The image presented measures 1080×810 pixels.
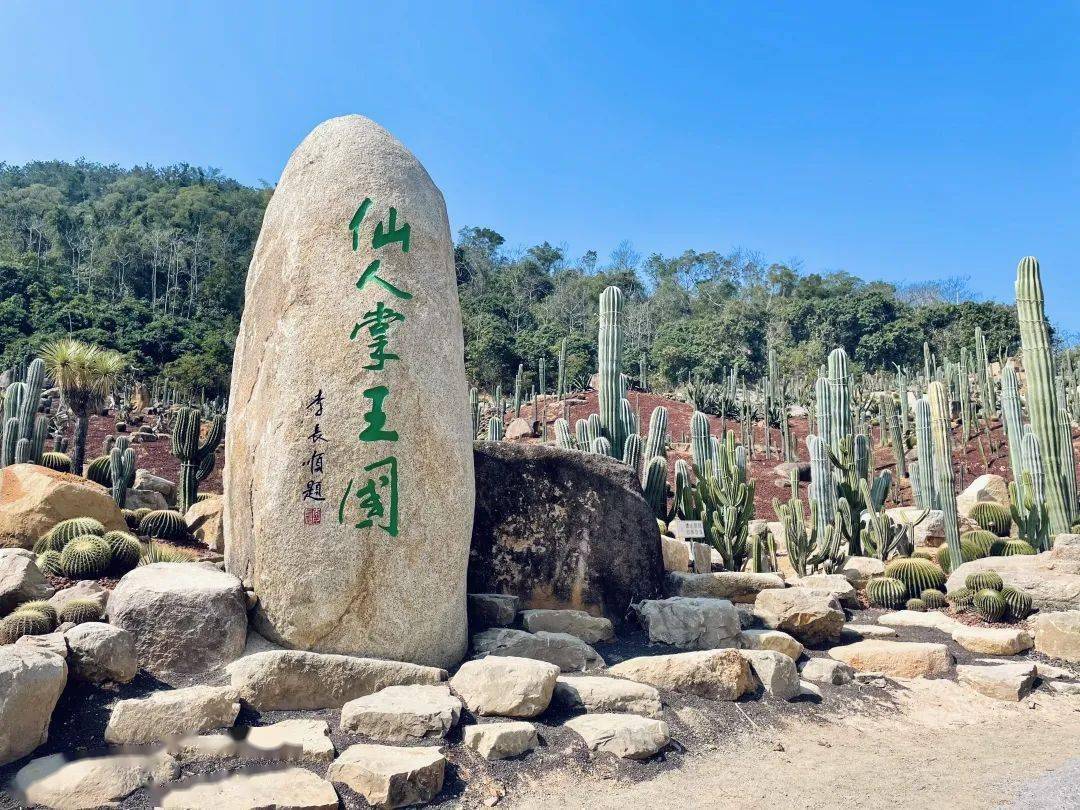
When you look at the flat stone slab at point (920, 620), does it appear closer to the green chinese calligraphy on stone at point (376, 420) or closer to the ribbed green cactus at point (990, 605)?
the ribbed green cactus at point (990, 605)

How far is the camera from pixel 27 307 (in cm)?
3738

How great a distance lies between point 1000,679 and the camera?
5930mm

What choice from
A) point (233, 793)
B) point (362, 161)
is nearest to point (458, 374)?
point (362, 161)

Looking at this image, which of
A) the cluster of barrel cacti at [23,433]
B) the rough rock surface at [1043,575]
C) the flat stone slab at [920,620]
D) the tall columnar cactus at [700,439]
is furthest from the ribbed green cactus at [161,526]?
the rough rock surface at [1043,575]

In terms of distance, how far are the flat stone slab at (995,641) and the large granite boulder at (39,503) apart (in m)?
8.14

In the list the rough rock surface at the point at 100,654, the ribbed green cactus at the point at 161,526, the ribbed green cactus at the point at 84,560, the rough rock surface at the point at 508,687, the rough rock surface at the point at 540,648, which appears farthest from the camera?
the ribbed green cactus at the point at 161,526

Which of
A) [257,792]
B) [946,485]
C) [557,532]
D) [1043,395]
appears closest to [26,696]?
[257,792]

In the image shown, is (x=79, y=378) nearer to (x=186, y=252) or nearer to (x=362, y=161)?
(x=362, y=161)

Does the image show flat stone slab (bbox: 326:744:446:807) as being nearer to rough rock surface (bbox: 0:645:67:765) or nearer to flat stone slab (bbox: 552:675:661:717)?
flat stone slab (bbox: 552:675:661:717)

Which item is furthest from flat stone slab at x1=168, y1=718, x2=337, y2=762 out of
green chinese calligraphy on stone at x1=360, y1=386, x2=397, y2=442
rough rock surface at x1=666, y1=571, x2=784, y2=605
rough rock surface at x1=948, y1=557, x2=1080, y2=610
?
rough rock surface at x1=948, y1=557, x2=1080, y2=610

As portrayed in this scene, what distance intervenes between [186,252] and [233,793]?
182 ft

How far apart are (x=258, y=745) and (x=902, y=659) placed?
15.6ft

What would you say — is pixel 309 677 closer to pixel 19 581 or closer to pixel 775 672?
pixel 19 581

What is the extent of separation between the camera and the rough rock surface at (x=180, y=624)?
4.36m
